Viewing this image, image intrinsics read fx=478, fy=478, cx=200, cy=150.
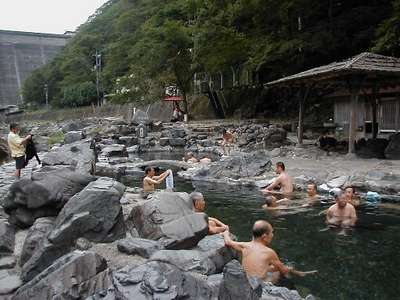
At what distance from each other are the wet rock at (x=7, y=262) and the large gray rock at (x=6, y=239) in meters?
0.15

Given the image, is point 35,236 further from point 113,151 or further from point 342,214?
point 113,151

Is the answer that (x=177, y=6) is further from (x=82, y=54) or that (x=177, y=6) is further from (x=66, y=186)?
(x=66, y=186)

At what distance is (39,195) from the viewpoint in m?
6.22

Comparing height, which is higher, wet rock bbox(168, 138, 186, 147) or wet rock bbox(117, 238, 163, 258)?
wet rock bbox(117, 238, 163, 258)

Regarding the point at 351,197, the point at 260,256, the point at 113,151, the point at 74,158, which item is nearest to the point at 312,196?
the point at 351,197

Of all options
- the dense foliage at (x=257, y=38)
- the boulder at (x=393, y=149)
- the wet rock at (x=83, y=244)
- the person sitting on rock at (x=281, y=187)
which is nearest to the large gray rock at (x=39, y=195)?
the wet rock at (x=83, y=244)

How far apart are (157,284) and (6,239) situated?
2906 mm

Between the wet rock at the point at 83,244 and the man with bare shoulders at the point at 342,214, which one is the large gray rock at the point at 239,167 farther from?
the wet rock at the point at 83,244

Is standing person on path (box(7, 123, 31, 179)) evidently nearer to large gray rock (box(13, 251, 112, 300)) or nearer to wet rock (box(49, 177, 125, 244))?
wet rock (box(49, 177, 125, 244))

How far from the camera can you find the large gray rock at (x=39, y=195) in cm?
622

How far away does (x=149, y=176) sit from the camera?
1190 centimetres

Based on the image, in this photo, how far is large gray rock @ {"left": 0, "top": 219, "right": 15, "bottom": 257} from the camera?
5660mm

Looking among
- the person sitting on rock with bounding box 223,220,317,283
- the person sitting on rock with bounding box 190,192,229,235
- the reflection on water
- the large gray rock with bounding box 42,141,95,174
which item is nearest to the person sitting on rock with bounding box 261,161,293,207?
the reflection on water

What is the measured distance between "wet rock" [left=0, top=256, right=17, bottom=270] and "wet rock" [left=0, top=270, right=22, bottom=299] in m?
0.14
